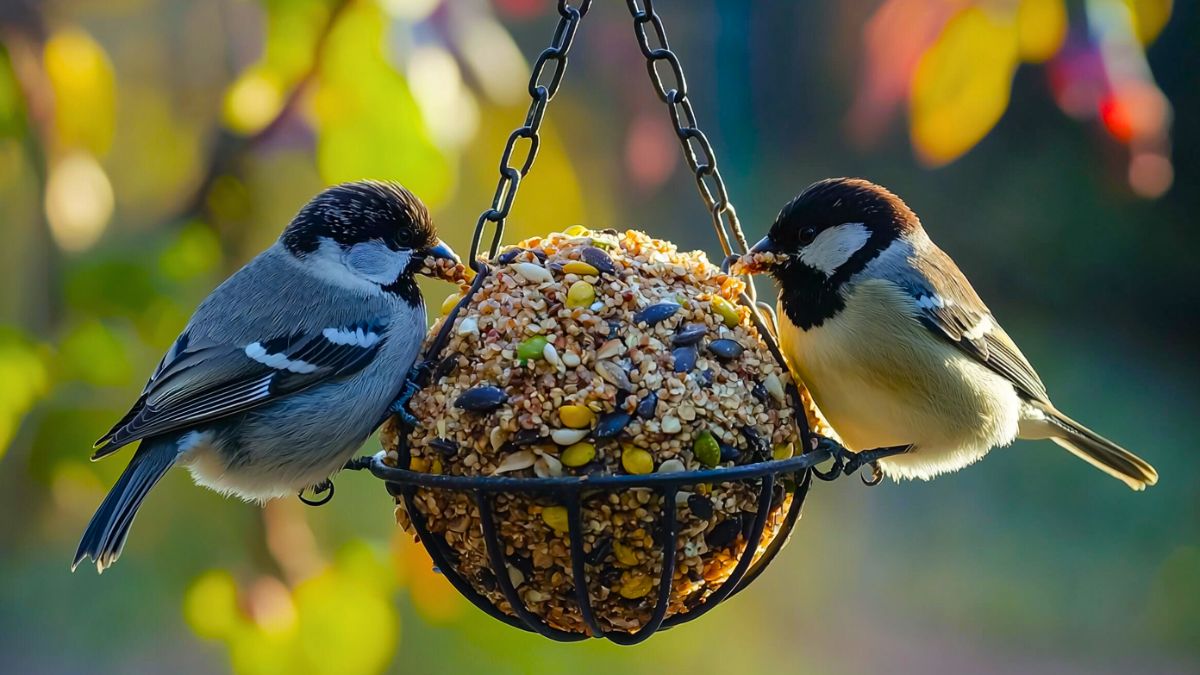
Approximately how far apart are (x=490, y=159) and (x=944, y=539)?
4165mm

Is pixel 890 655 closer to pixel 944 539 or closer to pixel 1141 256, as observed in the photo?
pixel 944 539

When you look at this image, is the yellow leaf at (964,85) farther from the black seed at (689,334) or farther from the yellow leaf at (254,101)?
the yellow leaf at (254,101)

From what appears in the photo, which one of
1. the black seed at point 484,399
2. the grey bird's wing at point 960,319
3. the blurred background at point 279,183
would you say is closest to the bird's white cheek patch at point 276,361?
the blurred background at point 279,183

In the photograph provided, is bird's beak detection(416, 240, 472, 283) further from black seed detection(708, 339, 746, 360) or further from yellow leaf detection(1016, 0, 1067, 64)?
yellow leaf detection(1016, 0, 1067, 64)

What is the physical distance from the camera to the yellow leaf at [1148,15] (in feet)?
8.70

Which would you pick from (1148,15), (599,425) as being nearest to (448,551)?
(599,425)

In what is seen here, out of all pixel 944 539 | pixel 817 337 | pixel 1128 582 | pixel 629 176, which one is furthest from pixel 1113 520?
pixel 817 337

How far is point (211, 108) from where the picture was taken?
3.03m

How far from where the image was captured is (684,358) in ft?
7.22

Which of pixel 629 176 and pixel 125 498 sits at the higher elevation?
pixel 629 176

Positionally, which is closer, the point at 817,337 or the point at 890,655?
the point at 817,337

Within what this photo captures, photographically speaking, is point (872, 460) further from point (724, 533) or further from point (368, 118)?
point (368, 118)

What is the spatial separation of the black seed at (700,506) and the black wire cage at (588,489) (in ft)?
0.10

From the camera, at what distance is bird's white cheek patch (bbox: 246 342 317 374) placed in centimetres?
264
